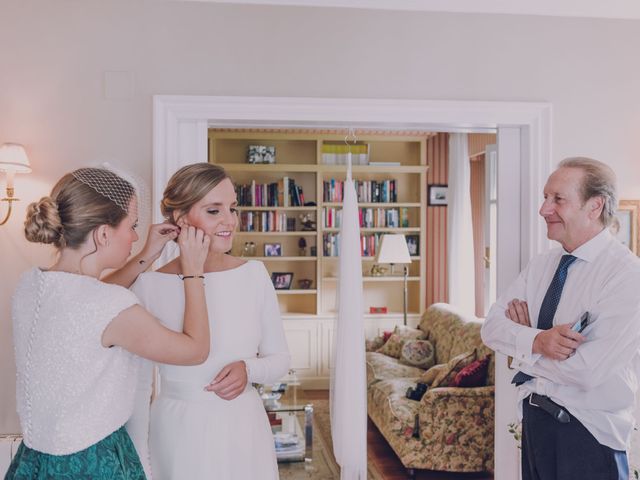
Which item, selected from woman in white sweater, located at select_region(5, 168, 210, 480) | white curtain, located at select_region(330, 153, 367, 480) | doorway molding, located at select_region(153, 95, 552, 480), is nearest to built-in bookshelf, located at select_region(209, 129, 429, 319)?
white curtain, located at select_region(330, 153, 367, 480)

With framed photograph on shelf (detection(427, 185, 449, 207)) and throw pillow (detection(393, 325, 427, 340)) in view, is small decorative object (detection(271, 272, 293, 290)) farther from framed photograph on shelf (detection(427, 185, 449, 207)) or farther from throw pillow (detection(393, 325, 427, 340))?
framed photograph on shelf (detection(427, 185, 449, 207))

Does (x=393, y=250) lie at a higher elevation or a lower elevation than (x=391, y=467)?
higher

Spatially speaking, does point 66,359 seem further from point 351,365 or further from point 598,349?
point 351,365

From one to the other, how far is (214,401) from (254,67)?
1.58 m

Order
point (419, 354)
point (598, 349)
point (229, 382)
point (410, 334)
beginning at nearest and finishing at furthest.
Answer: point (229, 382) < point (598, 349) < point (419, 354) < point (410, 334)

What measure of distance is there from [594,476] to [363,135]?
4849 mm

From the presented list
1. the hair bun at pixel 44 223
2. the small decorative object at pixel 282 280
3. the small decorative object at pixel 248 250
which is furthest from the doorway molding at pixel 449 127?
the small decorative object at pixel 248 250

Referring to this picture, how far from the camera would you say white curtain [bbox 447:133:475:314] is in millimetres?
5859

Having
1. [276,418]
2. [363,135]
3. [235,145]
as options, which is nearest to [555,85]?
[276,418]

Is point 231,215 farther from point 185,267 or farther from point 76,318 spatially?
point 76,318

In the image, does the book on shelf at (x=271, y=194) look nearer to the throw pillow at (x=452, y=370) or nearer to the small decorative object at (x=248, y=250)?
the small decorative object at (x=248, y=250)

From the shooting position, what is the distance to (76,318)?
1.41m

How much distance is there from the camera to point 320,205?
634 centimetres

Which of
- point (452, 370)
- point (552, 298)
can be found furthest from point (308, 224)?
point (552, 298)
